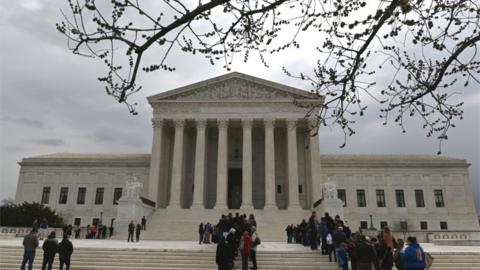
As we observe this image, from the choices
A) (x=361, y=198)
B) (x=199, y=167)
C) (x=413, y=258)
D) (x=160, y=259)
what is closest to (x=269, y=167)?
(x=199, y=167)

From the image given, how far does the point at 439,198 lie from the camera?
47469mm

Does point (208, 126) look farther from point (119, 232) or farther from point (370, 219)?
point (370, 219)

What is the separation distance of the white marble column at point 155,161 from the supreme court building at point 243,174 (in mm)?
103

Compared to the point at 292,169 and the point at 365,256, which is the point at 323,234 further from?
the point at 292,169

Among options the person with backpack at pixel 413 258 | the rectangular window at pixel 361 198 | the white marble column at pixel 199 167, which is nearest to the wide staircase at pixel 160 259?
the person with backpack at pixel 413 258

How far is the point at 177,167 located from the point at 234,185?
7.91 meters

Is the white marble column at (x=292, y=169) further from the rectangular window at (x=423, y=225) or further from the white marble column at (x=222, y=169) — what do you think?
the rectangular window at (x=423, y=225)

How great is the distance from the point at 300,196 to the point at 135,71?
1514 inches

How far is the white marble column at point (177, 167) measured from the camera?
39.3 metres

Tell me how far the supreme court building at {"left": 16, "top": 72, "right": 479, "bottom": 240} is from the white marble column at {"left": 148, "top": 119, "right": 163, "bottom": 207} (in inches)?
4.1

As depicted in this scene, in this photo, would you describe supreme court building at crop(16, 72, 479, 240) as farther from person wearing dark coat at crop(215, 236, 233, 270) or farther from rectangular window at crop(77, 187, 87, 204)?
person wearing dark coat at crop(215, 236, 233, 270)

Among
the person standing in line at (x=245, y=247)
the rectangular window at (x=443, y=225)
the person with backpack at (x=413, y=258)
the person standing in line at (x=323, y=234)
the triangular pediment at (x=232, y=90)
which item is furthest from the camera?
the rectangular window at (x=443, y=225)

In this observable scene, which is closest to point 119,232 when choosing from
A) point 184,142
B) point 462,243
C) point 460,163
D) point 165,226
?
point 165,226

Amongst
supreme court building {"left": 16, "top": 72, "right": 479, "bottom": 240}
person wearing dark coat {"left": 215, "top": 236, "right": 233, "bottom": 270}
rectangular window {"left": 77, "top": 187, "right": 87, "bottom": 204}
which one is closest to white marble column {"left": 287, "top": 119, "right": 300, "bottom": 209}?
supreme court building {"left": 16, "top": 72, "right": 479, "bottom": 240}
